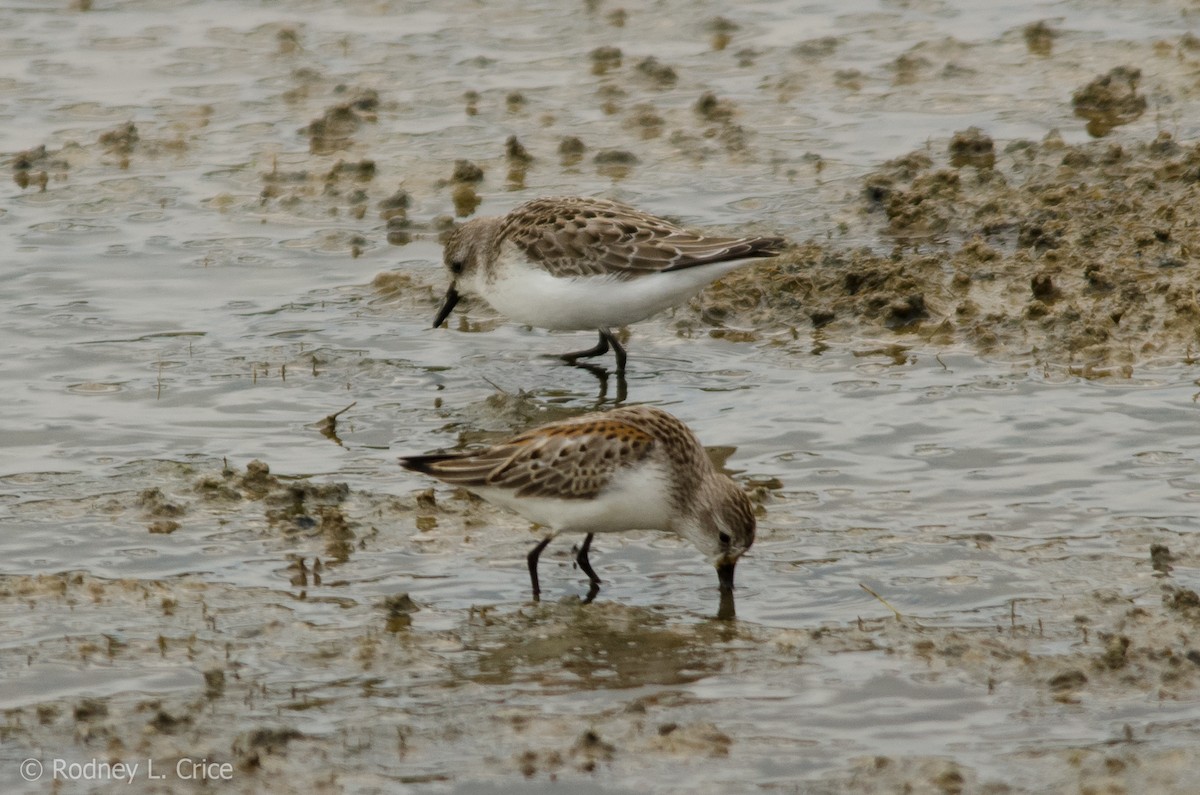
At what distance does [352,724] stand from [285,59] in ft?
40.9

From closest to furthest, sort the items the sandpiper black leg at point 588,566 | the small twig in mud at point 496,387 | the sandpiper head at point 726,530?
the sandpiper head at point 726,530, the sandpiper black leg at point 588,566, the small twig in mud at point 496,387

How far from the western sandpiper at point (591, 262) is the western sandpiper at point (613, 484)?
2.97m

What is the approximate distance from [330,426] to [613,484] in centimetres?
309

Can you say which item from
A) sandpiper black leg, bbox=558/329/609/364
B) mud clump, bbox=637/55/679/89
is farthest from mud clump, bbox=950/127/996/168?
sandpiper black leg, bbox=558/329/609/364

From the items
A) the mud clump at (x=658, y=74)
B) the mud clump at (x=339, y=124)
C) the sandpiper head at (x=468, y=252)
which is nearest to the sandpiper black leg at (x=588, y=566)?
the sandpiper head at (x=468, y=252)

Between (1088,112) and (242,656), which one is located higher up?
(1088,112)

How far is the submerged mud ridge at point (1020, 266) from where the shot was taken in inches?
459

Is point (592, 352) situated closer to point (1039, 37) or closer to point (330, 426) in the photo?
point (330, 426)

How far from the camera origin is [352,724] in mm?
7402

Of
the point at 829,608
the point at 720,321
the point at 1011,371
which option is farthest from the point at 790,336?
the point at 829,608

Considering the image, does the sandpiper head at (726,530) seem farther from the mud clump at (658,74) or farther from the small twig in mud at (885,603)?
the mud clump at (658,74)

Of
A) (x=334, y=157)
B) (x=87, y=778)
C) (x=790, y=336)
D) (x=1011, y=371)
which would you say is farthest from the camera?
(x=334, y=157)

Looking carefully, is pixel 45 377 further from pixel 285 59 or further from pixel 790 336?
pixel 285 59

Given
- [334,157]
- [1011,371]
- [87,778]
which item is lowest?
[87,778]
